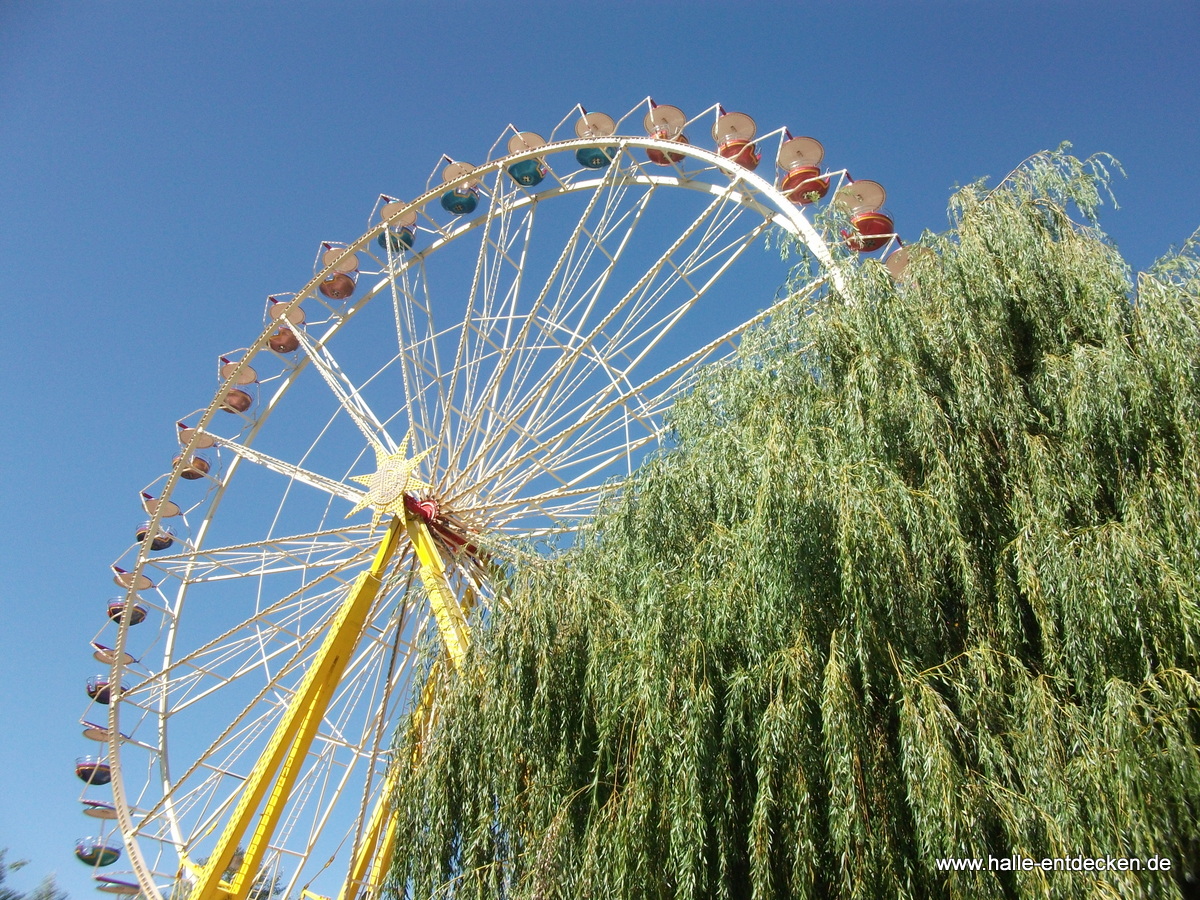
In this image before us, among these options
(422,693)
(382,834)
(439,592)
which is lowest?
(382,834)

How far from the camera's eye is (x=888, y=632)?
6121mm

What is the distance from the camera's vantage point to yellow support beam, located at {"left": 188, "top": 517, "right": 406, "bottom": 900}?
1039cm

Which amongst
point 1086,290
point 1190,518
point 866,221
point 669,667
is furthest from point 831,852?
point 866,221

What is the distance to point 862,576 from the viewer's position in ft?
20.2

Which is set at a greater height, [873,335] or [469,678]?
[873,335]

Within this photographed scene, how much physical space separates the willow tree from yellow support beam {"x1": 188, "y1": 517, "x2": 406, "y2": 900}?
12.2ft

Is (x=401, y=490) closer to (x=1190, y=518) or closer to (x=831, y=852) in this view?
(x=831, y=852)

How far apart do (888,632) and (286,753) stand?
782 cm

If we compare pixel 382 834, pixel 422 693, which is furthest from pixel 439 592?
pixel 382 834

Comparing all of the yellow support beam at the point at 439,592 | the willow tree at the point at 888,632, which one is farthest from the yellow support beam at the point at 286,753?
the willow tree at the point at 888,632

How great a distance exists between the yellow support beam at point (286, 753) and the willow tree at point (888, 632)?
373 centimetres

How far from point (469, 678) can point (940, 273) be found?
5.49 m

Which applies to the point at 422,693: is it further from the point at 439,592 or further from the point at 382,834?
the point at 382,834

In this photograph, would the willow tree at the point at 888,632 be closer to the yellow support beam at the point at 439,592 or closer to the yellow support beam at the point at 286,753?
the yellow support beam at the point at 439,592
